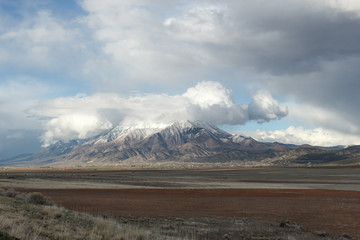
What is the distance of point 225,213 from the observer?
2550 cm

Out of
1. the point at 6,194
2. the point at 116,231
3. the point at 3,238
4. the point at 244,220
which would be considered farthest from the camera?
the point at 6,194

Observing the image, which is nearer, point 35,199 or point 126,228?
point 126,228

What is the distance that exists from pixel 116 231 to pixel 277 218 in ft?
46.6

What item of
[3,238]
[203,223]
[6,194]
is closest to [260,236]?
[203,223]

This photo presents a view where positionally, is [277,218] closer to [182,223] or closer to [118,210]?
[182,223]

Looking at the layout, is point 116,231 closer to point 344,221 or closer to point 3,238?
point 3,238

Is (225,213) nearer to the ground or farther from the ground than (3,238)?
nearer to the ground

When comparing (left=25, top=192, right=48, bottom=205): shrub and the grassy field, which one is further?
(left=25, top=192, right=48, bottom=205): shrub

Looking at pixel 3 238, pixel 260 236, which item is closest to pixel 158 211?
pixel 260 236

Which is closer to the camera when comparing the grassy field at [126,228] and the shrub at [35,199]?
the grassy field at [126,228]

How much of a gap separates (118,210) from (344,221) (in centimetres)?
1685

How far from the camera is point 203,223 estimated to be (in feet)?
66.3

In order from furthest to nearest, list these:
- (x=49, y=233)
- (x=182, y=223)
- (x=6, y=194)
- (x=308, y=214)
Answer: (x=6, y=194)
(x=308, y=214)
(x=182, y=223)
(x=49, y=233)

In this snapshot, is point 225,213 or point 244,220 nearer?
point 244,220
